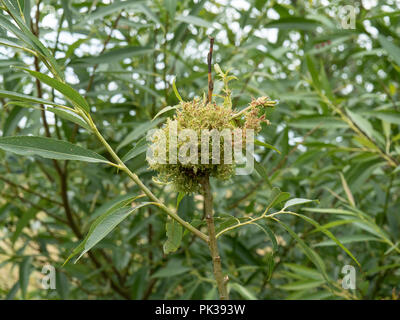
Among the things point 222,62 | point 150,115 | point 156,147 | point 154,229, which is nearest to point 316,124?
point 222,62

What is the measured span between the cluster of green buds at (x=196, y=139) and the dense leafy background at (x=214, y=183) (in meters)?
0.44

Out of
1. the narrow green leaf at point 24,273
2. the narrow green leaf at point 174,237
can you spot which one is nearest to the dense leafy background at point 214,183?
the narrow green leaf at point 24,273

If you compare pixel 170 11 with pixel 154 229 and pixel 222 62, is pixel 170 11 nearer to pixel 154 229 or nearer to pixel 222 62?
pixel 222 62

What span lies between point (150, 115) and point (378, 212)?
2.59 feet

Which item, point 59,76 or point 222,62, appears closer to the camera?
point 59,76

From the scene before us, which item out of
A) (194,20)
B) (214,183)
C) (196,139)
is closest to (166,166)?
(196,139)

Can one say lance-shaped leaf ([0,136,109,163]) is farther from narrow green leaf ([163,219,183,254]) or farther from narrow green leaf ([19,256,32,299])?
narrow green leaf ([19,256,32,299])

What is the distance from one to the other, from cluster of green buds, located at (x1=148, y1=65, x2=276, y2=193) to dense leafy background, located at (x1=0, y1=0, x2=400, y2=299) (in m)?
0.44

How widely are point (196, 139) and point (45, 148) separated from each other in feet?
0.62

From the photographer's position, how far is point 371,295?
3.99 feet

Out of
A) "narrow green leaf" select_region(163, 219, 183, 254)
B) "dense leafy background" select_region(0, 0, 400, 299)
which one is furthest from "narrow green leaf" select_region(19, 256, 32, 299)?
"narrow green leaf" select_region(163, 219, 183, 254)

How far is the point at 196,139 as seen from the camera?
46 centimetres

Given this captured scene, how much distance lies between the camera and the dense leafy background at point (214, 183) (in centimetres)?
102
